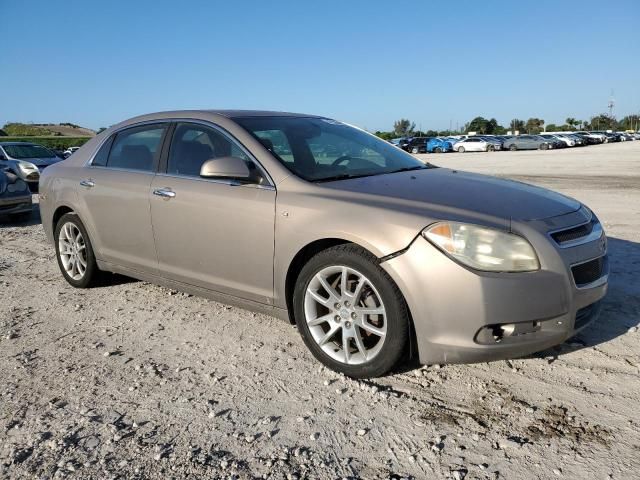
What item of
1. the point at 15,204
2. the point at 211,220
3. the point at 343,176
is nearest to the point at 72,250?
the point at 211,220

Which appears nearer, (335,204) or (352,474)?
(352,474)

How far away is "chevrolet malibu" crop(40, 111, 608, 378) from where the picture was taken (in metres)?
2.85

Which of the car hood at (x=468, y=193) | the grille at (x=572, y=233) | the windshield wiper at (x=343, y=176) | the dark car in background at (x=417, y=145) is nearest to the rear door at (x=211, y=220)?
the windshield wiper at (x=343, y=176)

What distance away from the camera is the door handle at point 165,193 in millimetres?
4066

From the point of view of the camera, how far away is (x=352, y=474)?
7.60 ft

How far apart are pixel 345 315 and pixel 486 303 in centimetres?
82

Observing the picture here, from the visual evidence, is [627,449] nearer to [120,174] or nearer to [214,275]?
[214,275]

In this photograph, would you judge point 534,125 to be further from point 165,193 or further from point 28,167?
point 165,193

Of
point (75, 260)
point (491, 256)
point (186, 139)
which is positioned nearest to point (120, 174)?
point (186, 139)

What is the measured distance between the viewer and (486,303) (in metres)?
2.78

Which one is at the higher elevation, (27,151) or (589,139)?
(27,151)

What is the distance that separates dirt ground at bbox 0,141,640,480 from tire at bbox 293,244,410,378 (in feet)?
0.42

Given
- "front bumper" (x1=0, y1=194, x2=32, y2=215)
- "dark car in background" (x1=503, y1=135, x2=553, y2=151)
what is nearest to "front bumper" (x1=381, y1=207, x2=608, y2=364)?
"front bumper" (x1=0, y1=194, x2=32, y2=215)

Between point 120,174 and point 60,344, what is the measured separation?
1491mm
